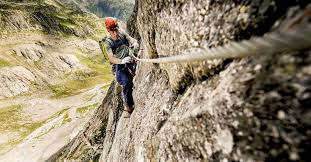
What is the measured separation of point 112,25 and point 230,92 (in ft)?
30.4

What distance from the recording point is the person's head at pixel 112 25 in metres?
14.1

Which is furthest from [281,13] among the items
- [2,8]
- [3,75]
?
[2,8]

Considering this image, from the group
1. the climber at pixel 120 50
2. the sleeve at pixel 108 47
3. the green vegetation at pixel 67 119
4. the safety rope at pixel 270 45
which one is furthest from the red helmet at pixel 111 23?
the green vegetation at pixel 67 119

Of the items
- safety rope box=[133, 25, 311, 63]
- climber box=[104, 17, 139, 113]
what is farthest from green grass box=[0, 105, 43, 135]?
safety rope box=[133, 25, 311, 63]

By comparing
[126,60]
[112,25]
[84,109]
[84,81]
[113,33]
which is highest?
[112,25]

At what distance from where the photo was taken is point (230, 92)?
5.90 m

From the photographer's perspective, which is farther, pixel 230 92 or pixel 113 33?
pixel 113 33

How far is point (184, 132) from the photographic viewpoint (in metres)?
8.30

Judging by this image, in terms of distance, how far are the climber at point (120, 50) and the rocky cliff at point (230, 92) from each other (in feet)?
9.19

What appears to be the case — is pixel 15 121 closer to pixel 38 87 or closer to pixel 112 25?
pixel 38 87

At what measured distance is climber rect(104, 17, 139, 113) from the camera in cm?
1465

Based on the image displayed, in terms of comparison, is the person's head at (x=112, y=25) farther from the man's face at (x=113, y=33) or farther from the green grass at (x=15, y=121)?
the green grass at (x=15, y=121)

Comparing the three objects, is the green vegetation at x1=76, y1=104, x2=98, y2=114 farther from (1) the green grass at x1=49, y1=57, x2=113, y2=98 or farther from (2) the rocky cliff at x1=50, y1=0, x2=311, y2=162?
(2) the rocky cliff at x1=50, y1=0, x2=311, y2=162

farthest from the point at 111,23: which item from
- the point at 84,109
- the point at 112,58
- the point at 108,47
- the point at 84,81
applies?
the point at 84,81
